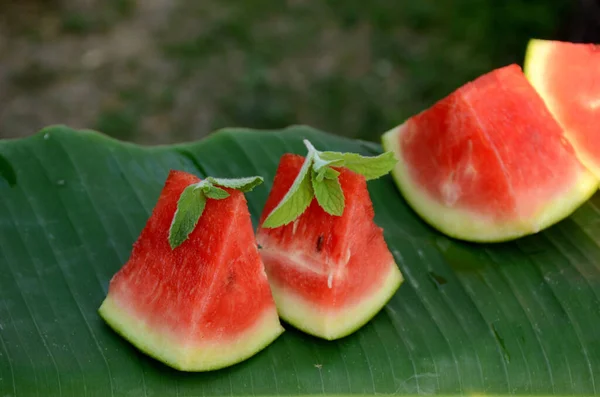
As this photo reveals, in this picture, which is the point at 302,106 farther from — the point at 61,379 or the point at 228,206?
the point at 61,379

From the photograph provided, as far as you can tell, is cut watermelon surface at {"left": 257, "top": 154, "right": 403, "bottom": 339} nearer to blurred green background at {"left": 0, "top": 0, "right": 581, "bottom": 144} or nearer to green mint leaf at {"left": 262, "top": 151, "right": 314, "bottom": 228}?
green mint leaf at {"left": 262, "top": 151, "right": 314, "bottom": 228}

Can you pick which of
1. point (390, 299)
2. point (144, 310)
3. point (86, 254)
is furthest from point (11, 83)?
point (390, 299)

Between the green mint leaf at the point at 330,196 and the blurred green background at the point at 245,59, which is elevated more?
the green mint leaf at the point at 330,196

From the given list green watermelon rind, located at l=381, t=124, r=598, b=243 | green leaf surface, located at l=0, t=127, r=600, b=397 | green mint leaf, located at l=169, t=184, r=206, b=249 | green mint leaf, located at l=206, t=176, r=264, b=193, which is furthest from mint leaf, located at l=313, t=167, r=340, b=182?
green watermelon rind, located at l=381, t=124, r=598, b=243

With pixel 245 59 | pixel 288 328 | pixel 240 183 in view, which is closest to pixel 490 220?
pixel 288 328

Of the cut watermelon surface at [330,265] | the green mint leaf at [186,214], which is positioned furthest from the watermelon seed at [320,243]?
the green mint leaf at [186,214]

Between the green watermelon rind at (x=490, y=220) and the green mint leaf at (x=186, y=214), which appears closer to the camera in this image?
the green mint leaf at (x=186, y=214)

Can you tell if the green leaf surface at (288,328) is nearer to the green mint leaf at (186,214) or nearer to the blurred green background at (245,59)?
the green mint leaf at (186,214)

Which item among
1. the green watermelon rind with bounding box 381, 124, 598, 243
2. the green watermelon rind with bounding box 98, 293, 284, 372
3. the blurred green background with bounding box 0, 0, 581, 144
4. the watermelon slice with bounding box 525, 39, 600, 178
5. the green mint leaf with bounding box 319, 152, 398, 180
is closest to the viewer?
the green watermelon rind with bounding box 98, 293, 284, 372
